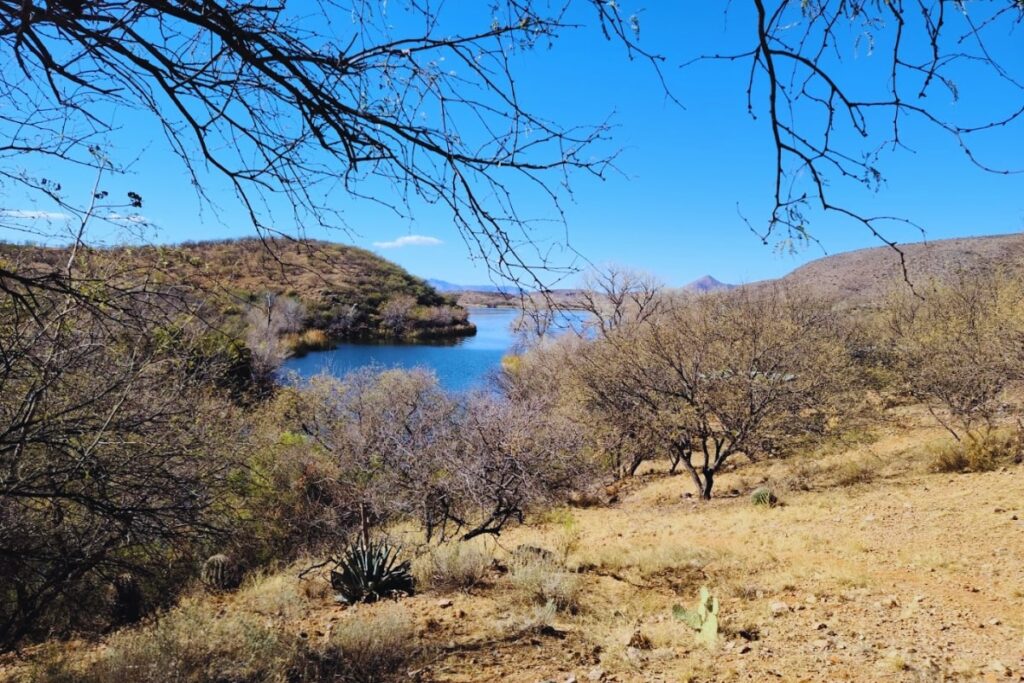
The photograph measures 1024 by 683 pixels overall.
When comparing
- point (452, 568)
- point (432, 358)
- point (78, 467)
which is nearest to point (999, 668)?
point (452, 568)

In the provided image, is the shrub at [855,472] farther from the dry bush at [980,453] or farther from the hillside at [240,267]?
the hillside at [240,267]

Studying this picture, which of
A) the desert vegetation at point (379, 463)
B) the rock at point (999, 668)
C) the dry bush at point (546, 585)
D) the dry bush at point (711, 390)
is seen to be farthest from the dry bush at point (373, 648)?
the dry bush at point (711, 390)

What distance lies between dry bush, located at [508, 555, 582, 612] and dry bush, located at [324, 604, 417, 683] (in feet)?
4.55

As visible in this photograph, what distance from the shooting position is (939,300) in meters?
18.5

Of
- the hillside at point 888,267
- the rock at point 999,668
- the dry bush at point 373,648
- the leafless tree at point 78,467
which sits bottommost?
the dry bush at point 373,648

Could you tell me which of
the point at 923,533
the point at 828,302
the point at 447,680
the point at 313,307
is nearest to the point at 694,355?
the point at 923,533

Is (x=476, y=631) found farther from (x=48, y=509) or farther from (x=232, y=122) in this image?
(x=232, y=122)

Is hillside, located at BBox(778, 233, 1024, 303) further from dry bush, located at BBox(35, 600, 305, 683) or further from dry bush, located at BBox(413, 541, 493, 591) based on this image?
dry bush, located at BBox(35, 600, 305, 683)

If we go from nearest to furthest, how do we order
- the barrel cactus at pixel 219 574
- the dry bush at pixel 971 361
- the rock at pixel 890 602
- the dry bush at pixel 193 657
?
the dry bush at pixel 193 657 < the rock at pixel 890 602 < the barrel cactus at pixel 219 574 < the dry bush at pixel 971 361

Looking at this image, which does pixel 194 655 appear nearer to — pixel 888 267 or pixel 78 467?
pixel 78 467

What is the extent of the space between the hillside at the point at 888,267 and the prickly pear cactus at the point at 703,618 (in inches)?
593

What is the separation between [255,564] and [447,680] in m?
7.10

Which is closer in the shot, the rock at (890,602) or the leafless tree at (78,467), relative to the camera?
the leafless tree at (78,467)

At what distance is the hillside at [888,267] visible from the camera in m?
21.6
